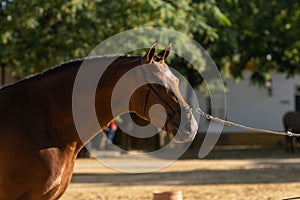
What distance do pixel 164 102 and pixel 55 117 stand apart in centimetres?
101

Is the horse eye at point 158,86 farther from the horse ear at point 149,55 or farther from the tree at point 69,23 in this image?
the tree at point 69,23

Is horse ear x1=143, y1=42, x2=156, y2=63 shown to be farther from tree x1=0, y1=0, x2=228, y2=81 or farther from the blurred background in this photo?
tree x1=0, y1=0, x2=228, y2=81

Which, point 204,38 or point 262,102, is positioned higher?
point 204,38

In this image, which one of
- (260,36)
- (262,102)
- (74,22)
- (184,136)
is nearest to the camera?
(184,136)

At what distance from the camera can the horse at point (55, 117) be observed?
4.89 meters

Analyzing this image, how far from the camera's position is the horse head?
486 centimetres

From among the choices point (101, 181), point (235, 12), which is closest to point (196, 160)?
point (235, 12)

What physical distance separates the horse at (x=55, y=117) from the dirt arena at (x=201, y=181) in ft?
20.1

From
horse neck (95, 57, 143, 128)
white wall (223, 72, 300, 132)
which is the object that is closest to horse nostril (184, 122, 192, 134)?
horse neck (95, 57, 143, 128)

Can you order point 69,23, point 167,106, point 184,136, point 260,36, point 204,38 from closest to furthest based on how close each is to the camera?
point 184,136 < point 167,106 < point 69,23 < point 204,38 < point 260,36

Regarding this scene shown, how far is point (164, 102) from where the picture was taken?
4.95 metres

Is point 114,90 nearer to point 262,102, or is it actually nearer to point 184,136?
point 184,136

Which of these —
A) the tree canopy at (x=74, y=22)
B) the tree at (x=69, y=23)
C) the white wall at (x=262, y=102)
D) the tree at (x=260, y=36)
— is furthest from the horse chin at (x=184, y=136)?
the white wall at (x=262, y=102)

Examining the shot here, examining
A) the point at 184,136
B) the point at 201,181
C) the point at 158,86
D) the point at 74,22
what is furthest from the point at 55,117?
the point at 201,181
